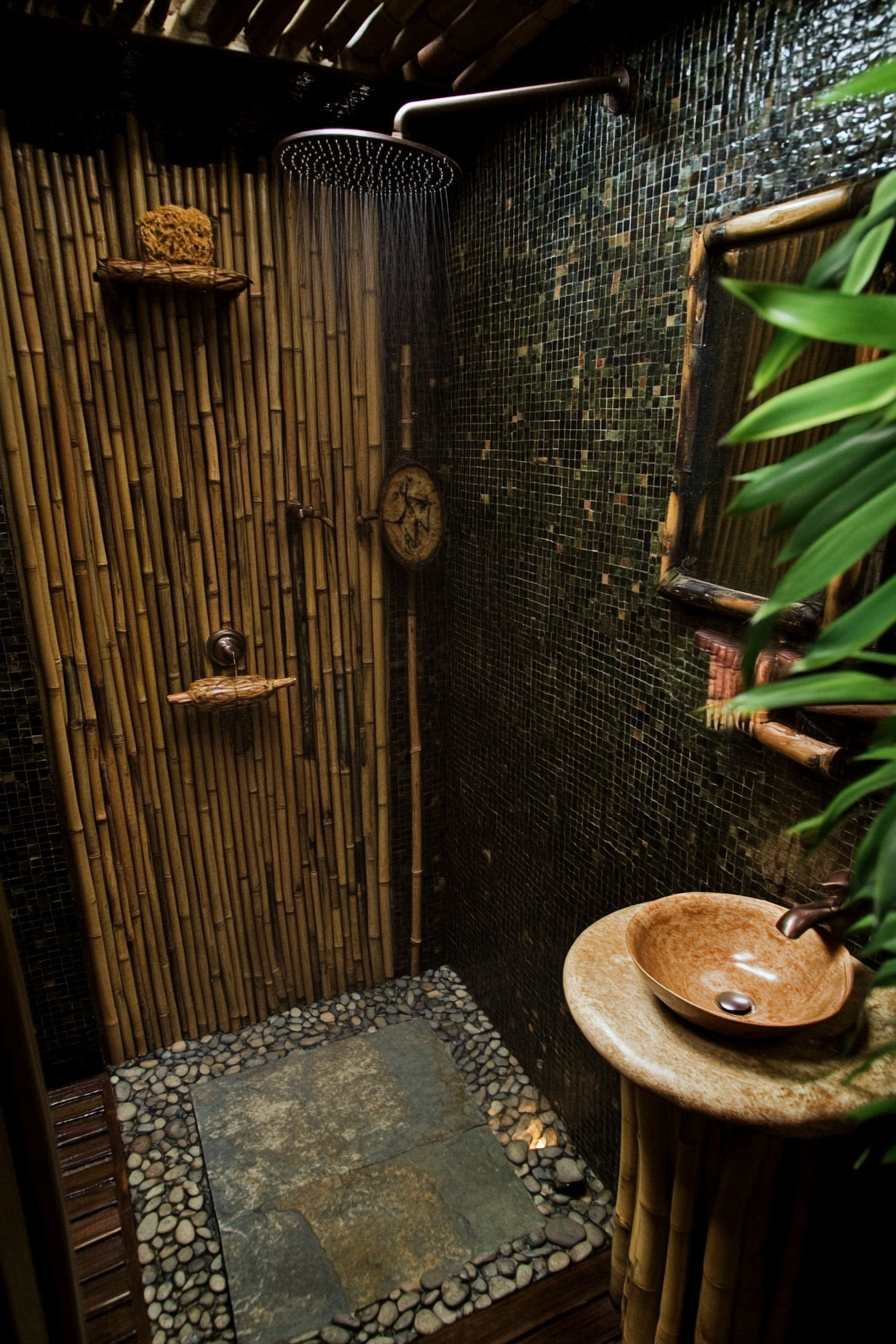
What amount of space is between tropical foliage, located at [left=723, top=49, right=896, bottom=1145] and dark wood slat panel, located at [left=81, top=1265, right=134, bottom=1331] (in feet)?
7.15

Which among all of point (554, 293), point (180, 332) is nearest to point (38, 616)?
point (180, 332)

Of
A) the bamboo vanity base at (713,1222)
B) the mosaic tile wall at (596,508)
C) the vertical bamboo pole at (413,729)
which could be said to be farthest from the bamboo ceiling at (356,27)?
the bamboo vanity base at (713,1222)

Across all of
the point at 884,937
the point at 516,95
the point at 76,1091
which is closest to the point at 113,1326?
the point at 76,1091

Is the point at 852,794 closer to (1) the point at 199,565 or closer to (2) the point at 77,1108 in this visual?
(1) the point at 199,565

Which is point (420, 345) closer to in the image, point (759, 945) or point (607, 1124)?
point (759, 945)

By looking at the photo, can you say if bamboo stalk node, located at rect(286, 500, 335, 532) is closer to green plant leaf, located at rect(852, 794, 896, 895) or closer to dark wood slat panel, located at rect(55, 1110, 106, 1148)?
dark wood slat panel, located at rect(55, 1110, 106, 1148)

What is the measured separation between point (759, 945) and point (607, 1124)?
103 centimetres

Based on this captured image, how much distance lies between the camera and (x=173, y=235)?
2303 mm

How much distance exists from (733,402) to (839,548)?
1.14 m

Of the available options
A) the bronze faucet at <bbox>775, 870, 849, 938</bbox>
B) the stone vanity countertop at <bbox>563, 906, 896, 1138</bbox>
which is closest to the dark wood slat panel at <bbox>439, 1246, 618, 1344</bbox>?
the stone vanity countertop at <bbox>563, 906, 896, 1138</bbox>

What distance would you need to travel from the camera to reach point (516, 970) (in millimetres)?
2791

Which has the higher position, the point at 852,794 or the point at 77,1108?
the point at 852,794

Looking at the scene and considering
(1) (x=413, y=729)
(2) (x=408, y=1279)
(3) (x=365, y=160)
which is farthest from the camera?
(1) (x=413, y=729)

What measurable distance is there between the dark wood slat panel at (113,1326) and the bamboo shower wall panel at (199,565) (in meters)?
0.87
